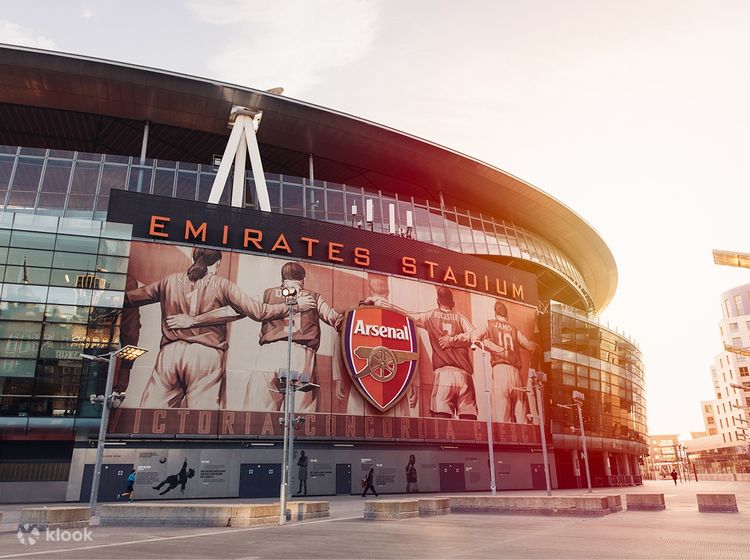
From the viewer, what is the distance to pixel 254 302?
4116 cm

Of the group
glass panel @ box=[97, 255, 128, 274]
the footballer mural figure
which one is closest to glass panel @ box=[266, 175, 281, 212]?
the footballer mural figure

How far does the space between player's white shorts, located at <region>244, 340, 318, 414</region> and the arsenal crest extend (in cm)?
314

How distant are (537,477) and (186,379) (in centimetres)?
3224

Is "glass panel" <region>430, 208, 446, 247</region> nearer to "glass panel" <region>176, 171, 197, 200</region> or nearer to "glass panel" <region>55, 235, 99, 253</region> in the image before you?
"glass panel" <region>176, 171, 197, 200</region>

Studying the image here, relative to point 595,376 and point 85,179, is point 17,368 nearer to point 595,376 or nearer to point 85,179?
point 85,179

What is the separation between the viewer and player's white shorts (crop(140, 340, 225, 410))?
36656mm

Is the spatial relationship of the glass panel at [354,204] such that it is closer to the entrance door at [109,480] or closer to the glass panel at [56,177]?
the glass panel at [56,177]

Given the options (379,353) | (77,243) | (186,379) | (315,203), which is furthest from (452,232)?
(77,243)

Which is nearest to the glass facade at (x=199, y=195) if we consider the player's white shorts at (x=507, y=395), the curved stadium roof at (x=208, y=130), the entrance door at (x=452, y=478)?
the curved stadium roof at (x=208, y=130)

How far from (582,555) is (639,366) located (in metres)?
66.4

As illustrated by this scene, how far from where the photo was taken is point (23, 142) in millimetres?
49562

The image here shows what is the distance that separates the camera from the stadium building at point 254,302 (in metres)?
35.8

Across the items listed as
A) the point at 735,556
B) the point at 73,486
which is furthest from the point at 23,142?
the point at 735,556

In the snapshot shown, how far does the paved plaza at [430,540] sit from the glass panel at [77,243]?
19.8m
